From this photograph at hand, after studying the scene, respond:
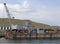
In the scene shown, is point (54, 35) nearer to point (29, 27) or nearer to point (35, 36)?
point (35, 36)

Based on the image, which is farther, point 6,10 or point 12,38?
point 6,10

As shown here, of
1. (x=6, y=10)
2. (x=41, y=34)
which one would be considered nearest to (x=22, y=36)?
(x=41, y=34)

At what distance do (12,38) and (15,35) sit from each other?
313 centimetres

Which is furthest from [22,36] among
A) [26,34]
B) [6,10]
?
[6,10]

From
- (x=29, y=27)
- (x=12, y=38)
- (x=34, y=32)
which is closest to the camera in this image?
(x=12, y=38)

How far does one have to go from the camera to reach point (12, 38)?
125 meters

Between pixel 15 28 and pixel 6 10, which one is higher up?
pixel 6 10

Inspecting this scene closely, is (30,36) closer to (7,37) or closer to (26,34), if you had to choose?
(26,34)

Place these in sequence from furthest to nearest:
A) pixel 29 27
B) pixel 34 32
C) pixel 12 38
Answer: pixel 29 27, pixel 34 32, pixel 12 38

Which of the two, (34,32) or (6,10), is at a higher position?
(6,10)

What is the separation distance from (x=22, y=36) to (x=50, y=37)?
14980 mm

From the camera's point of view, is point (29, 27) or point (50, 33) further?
point (29, 27)

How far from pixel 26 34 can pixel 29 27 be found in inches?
752

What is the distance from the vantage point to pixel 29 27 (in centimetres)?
14662
